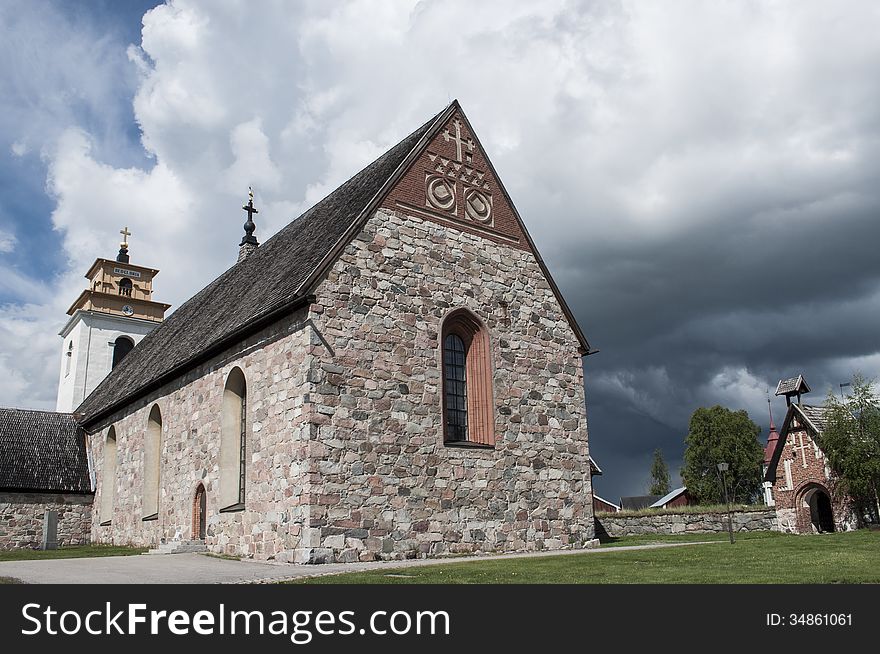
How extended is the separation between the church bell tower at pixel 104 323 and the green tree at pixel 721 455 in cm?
4258

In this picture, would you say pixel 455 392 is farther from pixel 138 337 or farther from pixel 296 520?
pixel 138 337

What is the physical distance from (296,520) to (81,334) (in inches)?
1228

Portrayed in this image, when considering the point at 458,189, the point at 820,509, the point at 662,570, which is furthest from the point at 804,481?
the point at 662,570

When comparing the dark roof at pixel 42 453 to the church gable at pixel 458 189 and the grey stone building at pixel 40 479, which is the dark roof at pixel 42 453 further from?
the church gable at pixel 458 189

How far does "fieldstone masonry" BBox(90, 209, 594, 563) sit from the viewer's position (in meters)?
16.1

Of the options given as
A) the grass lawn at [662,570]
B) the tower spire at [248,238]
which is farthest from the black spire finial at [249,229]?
the grass lawn at [662,570]

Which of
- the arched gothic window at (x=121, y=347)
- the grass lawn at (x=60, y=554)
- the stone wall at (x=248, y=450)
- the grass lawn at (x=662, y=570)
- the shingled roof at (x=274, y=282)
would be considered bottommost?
the grass lawn at (x=662, y=570)

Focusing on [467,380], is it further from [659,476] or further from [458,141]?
[659,476]

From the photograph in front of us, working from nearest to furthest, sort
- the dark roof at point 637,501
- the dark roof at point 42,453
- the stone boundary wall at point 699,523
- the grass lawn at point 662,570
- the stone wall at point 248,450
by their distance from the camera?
the grass lawn at point 662,570, the stone wall at point 248,450, the dark roof at point 42,453, the stone boundary wall at point 699,523, the dark roof at point 637,501

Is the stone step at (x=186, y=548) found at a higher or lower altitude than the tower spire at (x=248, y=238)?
lower

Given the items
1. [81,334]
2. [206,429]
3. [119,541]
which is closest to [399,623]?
[206,429]

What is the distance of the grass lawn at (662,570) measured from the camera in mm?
10016

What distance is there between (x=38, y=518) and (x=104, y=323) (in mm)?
16287

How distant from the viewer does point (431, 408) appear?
59.5 feet
